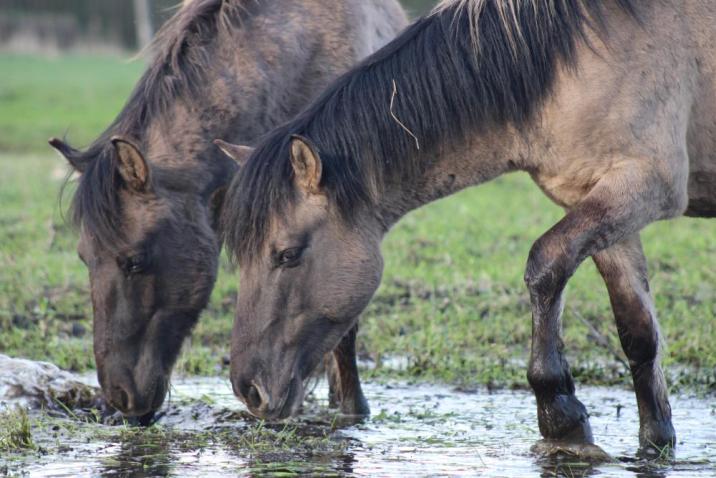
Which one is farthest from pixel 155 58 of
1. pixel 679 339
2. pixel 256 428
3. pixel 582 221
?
pixel 679 339

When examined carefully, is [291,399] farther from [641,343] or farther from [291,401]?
A: [641,343]

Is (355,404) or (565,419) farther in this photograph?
(355,404)

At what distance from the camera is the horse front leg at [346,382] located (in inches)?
233

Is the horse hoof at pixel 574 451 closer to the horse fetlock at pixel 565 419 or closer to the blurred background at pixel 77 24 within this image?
the horse fetlock at pixel 565 419

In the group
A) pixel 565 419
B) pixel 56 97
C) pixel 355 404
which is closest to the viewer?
pixel 565 419

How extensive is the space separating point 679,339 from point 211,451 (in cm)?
297

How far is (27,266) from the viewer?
8805 millimetres

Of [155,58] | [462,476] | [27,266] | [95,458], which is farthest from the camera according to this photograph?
[27,266]

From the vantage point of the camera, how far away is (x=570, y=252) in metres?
4.69

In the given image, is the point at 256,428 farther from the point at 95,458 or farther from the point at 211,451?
the point at 95,458

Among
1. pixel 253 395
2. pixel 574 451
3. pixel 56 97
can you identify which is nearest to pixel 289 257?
pixel 253 395

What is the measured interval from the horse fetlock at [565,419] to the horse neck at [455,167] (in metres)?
0.97

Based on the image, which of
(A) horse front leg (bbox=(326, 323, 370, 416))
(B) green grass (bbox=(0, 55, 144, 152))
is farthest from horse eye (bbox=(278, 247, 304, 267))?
(B) green grass (bbox=(0, 55, 144, 152))

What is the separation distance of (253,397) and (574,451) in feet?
4.20
